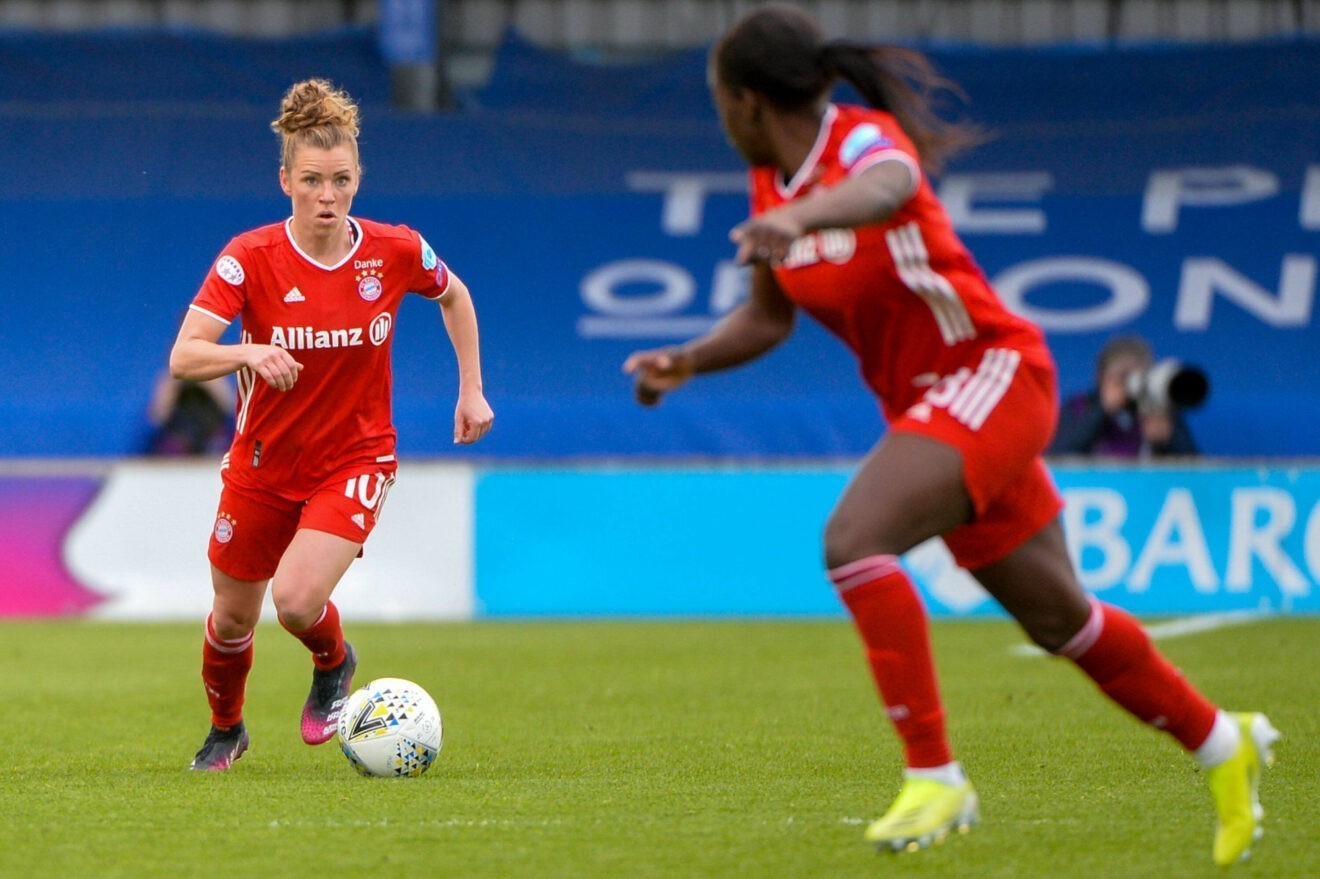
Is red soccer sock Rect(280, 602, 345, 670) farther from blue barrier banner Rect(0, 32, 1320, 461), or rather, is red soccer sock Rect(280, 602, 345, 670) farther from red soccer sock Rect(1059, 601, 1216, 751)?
blue barrier banner Rect(0, 32, 1320, 461)

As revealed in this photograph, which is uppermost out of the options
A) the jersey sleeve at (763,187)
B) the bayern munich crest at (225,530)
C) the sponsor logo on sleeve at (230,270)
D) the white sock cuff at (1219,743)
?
the jersey sleeve at (763,187)

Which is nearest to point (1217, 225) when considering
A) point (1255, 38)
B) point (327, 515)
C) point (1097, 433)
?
point (1255, 38)

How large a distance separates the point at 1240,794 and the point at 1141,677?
12.1 inches

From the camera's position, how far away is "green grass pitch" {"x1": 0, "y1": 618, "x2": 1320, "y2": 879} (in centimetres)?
424

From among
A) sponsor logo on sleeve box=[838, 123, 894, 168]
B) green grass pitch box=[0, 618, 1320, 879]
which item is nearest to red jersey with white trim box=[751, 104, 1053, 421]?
sponsor logo on sleeve box=[838, 123, 894, 168]

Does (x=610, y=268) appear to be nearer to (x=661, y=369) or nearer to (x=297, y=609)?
(x=297, y=609)

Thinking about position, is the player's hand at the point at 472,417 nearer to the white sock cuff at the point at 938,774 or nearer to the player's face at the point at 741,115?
the player's face at the point at 741,115

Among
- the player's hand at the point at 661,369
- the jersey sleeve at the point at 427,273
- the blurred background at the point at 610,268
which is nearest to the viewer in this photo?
the player's hand at the point at 661,369

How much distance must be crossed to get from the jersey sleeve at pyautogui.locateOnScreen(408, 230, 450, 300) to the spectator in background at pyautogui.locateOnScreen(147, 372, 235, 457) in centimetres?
666

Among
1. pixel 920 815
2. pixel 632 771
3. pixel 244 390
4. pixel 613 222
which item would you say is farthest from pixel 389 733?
pixel 613 222

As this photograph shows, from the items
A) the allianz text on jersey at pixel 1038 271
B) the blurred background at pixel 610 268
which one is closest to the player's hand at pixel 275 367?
the blurred background at pixel 610 268

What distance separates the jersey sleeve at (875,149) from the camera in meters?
4.09

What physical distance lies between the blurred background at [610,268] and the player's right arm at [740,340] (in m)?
6.98

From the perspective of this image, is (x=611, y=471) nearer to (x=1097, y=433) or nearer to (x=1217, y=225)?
(x=1097, y=433)
